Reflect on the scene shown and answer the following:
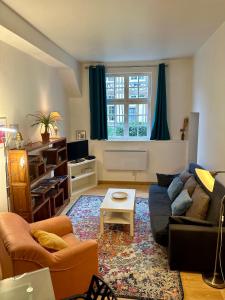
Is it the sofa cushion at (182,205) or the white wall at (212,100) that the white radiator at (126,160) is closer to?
the white wall at (212,100)

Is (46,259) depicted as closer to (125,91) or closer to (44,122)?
(44,122)

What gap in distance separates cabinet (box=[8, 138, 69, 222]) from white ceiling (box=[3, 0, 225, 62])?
5.33 feet

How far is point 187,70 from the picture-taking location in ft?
17.6

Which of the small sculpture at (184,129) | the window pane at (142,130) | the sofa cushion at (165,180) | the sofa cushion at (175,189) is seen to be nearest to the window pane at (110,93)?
the window pane at (142,130)

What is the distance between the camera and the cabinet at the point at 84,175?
217 inches

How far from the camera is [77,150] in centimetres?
542

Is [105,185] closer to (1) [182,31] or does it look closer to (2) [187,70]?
(2) [187,70]

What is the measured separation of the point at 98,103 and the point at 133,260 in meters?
3.67

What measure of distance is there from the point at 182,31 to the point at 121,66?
7.66 feet

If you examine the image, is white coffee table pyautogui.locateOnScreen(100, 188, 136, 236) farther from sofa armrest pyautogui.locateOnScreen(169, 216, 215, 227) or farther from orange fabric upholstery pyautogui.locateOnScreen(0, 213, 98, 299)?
orange fabric upholstery pyautogui.locateOnScreen(0, 213, 98, 299)

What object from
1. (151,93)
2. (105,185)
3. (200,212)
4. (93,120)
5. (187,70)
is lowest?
(105,185)

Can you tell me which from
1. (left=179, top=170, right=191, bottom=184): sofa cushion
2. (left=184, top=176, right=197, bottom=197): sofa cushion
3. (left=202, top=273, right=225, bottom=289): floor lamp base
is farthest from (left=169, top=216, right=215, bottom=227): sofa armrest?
(left=179, top=170, right=191, bottom=184): sofa cushion

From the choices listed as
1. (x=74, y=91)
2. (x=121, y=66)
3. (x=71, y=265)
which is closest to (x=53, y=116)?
(x=74, y=91)

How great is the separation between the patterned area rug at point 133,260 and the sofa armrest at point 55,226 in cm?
58
